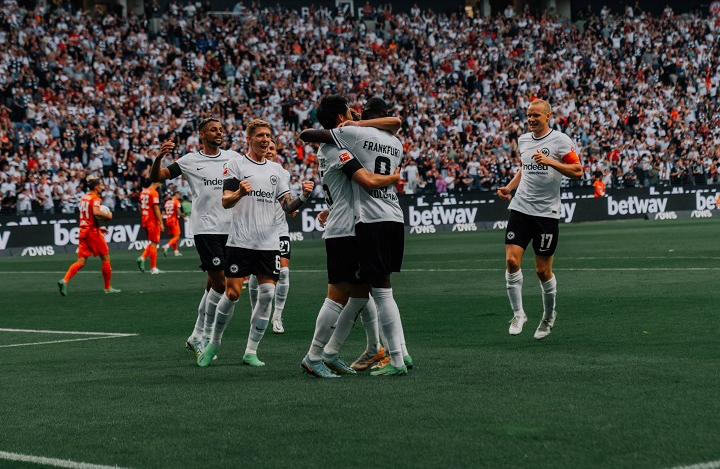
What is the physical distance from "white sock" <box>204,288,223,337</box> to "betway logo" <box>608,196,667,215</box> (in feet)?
113

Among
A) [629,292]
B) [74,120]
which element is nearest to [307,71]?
[74,120]

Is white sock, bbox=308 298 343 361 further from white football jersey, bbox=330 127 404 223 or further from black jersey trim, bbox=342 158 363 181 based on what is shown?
black jersey trim, bbox=342 158 363 181

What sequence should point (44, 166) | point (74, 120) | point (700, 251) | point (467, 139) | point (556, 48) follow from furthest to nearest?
point (556, 48), point (467, 139), point (74, 120), point (44, 166), point (700, 251)

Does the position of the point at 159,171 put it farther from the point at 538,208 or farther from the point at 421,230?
the point at 421,230

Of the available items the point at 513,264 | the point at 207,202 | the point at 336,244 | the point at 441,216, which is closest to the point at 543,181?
the point at 513,264

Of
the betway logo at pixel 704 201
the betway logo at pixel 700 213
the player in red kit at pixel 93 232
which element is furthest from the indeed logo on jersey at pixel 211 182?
the betway logo at pixel 704 201

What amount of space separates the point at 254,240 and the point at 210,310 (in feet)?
3.33

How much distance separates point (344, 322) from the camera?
29.3 ft

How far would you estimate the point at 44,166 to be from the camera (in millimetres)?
34688

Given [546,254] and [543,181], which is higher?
[543,181]

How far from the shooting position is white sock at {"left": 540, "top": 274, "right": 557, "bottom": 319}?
37.3 feet

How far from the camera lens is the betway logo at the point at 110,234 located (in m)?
33.8

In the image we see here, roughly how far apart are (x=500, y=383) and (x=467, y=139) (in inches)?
1476

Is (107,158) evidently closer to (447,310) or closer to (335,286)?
(447,310)
